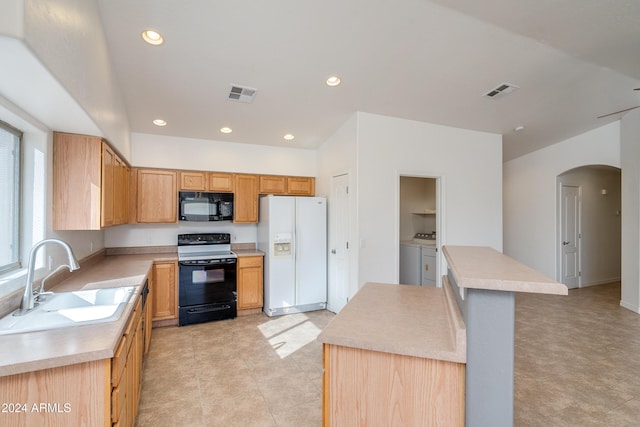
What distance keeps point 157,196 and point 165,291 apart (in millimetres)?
1310

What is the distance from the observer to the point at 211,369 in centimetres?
273

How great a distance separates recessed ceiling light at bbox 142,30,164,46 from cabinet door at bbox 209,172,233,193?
6.94 feet

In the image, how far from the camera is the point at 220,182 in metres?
4.39

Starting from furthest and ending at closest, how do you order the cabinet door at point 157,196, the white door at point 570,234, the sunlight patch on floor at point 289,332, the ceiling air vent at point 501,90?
the white door at point 570,234
the cabinet door at point 157,196
the ceiling air vent at point 501,90
the sunlight patch on floor at point 289,332

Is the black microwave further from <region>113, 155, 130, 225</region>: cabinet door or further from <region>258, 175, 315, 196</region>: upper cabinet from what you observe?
<region>113, 155, 130, 225</region>: cabinet door

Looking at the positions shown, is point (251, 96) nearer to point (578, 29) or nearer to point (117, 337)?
point (117, 337)

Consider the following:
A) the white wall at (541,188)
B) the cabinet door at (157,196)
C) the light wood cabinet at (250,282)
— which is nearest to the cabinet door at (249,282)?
the light wood cabinet at (250,282)

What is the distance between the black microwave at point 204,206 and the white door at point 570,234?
20.3 ft

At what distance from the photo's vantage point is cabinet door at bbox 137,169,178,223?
393 cm

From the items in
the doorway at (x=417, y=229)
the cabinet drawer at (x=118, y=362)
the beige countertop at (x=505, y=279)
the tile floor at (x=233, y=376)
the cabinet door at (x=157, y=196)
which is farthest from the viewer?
the doorway at (x=417, y=229)

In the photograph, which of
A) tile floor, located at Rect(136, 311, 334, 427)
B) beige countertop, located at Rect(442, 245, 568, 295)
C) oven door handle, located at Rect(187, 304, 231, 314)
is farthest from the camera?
oven door handle, located at Rect(187, 304, 231, 314)

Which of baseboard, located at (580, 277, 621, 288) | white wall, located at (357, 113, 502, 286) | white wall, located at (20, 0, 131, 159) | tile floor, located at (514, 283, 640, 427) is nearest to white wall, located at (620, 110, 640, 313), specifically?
tile floor, located at (514, 283, 640, 427)

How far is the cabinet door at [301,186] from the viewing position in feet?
15.8

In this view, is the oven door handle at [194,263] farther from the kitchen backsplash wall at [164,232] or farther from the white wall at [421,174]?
the white wall at [421,174]
